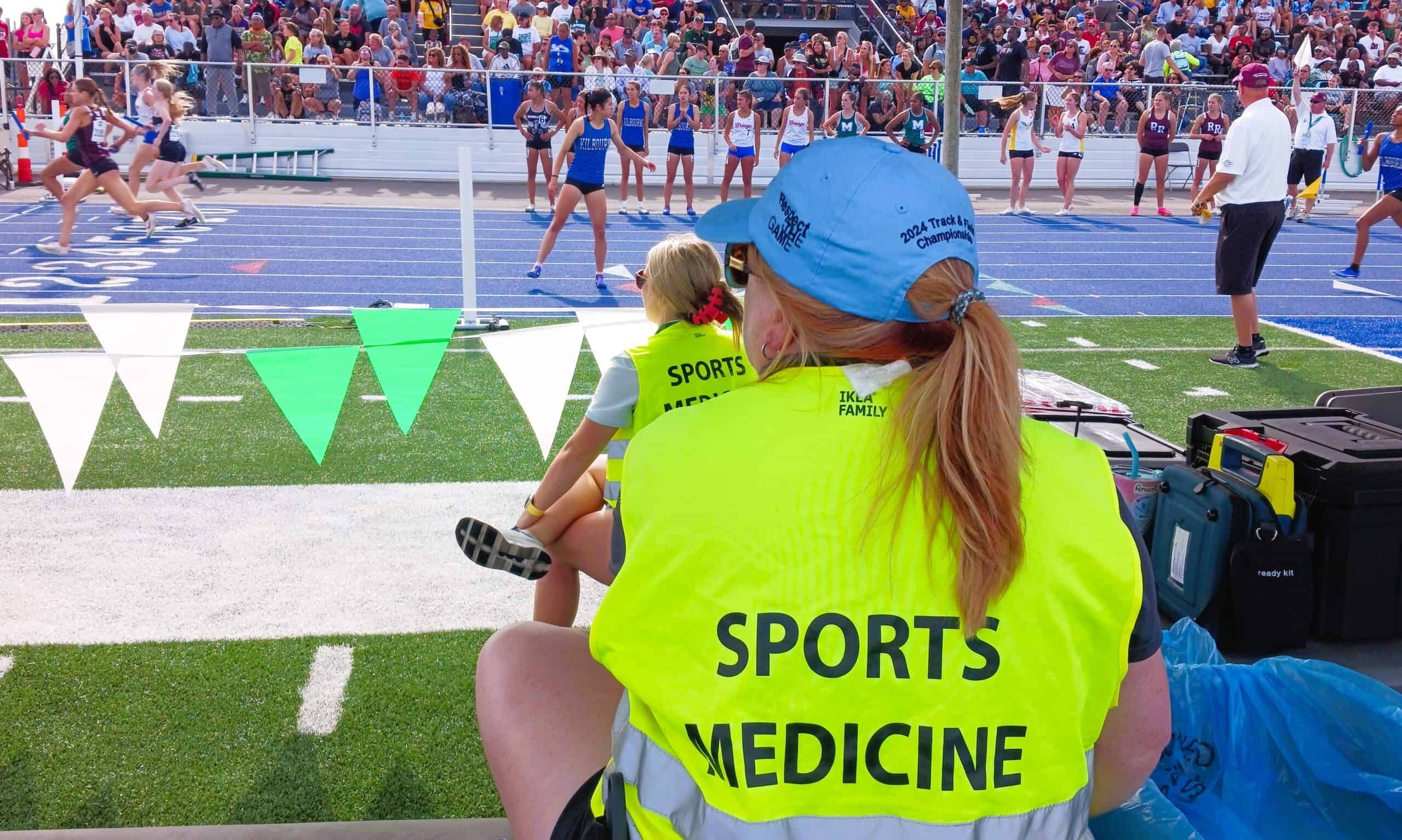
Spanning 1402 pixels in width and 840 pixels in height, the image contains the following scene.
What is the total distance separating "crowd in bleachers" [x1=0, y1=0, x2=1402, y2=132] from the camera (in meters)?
19.6

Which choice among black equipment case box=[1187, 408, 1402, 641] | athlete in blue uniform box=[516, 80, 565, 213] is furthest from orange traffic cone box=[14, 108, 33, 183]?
black equipment case box=[1187, 408, 1402, 641]

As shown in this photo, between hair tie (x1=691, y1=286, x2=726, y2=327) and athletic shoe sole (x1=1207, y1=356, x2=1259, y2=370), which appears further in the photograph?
athletic shoe sole (x1=1207, y1=356, x2=1259, y2=370)

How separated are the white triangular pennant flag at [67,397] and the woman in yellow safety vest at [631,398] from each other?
4.83ft

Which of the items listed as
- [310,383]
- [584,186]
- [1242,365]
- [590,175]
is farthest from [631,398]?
[590,175]

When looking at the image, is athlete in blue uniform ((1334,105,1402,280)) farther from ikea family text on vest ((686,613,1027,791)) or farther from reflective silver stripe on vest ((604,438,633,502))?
ikea family text on vest ((686,613,1027,791))

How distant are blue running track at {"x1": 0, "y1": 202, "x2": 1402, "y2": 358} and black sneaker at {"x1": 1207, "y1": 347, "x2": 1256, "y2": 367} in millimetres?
1694

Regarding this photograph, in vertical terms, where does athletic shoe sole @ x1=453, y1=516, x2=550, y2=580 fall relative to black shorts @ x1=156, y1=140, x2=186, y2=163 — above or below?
below

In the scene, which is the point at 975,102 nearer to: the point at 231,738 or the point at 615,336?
the point at 615,336

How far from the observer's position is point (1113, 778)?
4.77 feet

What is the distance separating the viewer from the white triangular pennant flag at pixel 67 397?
3.45m

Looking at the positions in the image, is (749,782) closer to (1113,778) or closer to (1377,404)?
(1113,778)

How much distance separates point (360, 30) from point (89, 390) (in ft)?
64.3

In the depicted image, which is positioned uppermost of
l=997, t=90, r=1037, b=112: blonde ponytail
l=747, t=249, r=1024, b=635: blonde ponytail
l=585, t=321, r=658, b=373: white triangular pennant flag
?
l=997, t=90, r=1037, b=112: blonde ponytail

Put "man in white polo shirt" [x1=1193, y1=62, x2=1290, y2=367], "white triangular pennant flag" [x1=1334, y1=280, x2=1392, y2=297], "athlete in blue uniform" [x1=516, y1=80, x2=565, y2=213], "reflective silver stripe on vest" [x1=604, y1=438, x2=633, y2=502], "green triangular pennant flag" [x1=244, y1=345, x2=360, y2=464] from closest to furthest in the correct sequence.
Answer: "reflective silver stripe on vest" [x1=604, y1=438, x2=633, y2=502]
"green triangular pennant flag" [x1=244, y1=345, x2=360, y2=464]
"man in white polo shirt" [x1=1193, y1=62, x2=1290, y2=367]
"white triangular pennant flag" [x1=1334, y1=280, x2=1392, y2=297]
"athlete in blue uniform" [x1=516, y1=80, x2=565, y2=213]
